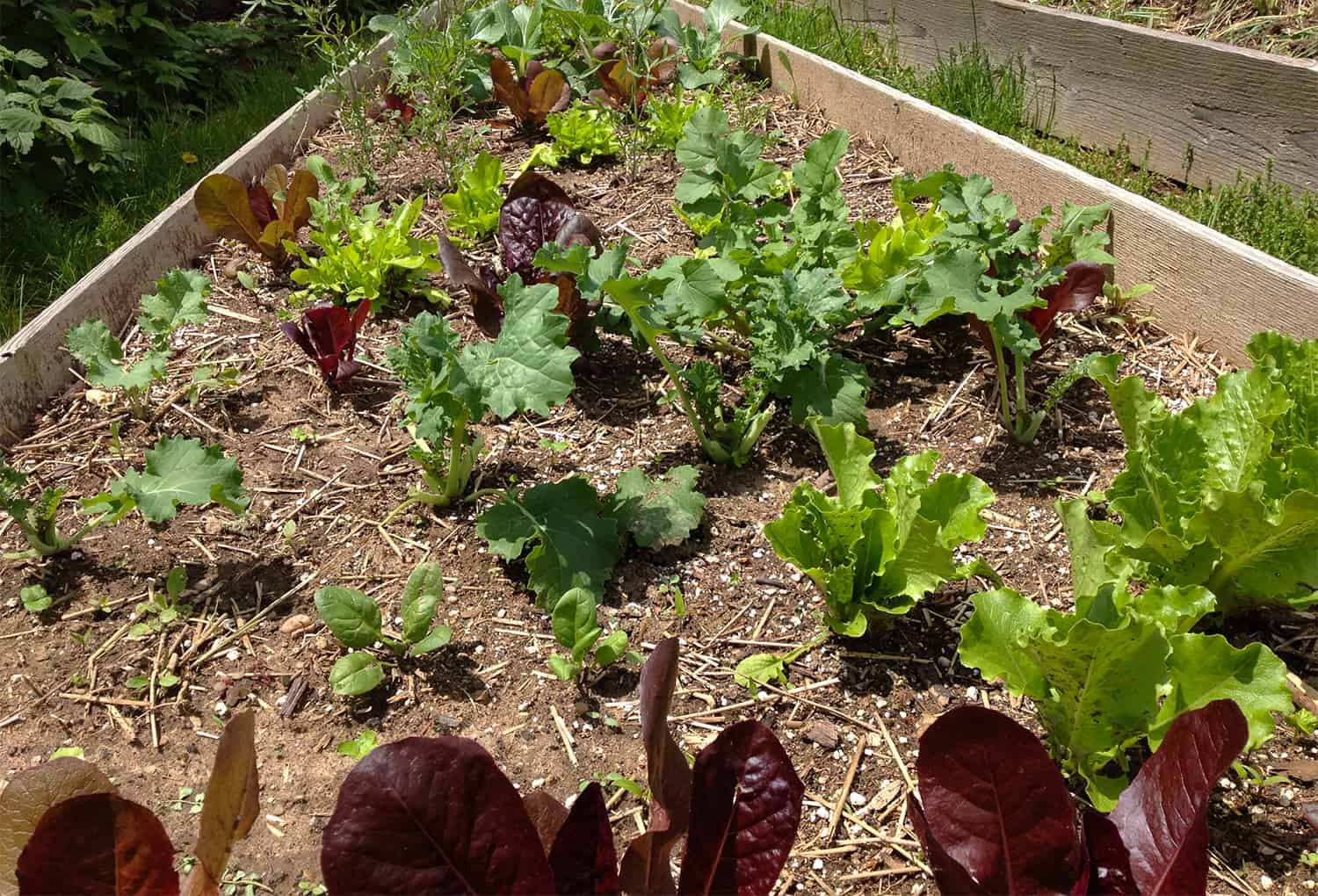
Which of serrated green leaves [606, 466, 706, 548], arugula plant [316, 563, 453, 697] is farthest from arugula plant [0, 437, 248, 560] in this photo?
serrated green leaves [606, 466, 706, 548]

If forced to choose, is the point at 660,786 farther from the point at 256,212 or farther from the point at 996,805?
the point at 256,212

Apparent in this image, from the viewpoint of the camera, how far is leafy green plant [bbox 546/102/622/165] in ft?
12.9

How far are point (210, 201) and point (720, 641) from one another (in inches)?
91.6

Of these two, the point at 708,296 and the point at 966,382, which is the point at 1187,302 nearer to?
the point at 966,382

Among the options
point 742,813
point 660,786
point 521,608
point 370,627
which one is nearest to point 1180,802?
point 742,813

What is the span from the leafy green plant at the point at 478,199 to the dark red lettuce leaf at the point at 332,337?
69 cm

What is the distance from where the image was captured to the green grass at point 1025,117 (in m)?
2.73

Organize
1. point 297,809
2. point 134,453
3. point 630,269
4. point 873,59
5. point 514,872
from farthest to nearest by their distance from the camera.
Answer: point 873,59 < point 630,269 < point 134,453 < point 297,809 < point 514,872

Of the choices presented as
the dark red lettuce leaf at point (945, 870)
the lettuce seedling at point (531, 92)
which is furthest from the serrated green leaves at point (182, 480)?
the lettuce seedling at point (531, 92)

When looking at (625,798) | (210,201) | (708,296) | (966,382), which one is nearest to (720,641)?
(625,798)

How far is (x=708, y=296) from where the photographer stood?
2.37 metres

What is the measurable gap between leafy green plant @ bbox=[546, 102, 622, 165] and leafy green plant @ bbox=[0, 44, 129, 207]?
165 cm

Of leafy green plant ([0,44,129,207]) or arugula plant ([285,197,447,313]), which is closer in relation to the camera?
arugula plant ([285,197,447,313])

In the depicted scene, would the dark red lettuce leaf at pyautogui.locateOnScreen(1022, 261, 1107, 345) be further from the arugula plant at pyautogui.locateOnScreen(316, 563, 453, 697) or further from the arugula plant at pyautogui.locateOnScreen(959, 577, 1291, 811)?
the arugula plant at pyautogui.locateOnScreen(316, 563, 453, 697)
